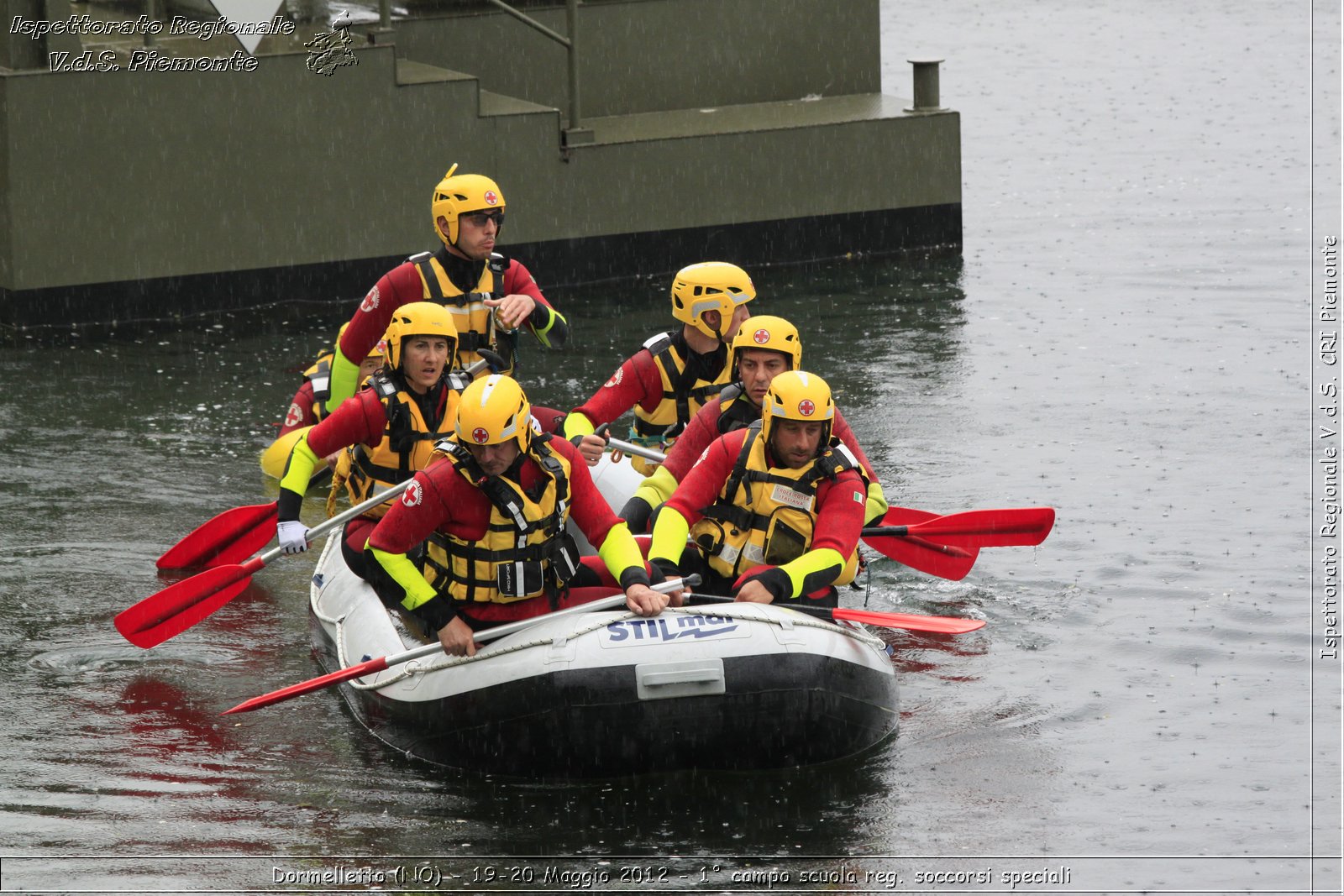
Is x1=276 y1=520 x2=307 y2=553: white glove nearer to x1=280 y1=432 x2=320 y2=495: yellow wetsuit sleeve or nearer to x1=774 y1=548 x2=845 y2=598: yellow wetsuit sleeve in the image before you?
x1=280 y1=432 x2=320 y2=495: yellow wetsuit sleeve

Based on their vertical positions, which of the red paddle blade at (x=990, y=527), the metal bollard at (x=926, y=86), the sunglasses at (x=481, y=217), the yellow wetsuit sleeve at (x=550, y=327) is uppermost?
the metal bollard at (x=926, y=86)

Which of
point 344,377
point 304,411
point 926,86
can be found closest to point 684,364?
point 344,377

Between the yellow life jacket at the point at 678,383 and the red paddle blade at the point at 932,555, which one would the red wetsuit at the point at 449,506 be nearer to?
the yellow life jacket at the point at 678,383

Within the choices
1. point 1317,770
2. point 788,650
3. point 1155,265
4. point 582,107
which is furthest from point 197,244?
point 1317,770

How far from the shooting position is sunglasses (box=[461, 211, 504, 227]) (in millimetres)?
9164

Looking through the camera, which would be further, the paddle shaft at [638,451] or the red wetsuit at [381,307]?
the red wetsuit at [381,307]

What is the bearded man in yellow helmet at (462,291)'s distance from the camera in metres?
9.12

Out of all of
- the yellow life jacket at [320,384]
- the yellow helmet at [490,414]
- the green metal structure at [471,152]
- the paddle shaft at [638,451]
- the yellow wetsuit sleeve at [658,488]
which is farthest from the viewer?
the green metal structure at [471,152]

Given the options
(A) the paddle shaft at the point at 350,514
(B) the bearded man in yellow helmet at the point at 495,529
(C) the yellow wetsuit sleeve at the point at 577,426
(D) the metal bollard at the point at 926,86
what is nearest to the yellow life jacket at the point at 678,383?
(C) the yellow wetsuit sleeve at the point at 577,426

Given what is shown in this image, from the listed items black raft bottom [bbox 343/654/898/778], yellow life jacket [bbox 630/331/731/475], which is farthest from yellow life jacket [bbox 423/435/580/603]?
yellow life jacket [bbox 630/331/731/475]

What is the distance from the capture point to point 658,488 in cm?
795

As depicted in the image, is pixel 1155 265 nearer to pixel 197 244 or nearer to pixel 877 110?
pixel 877 110

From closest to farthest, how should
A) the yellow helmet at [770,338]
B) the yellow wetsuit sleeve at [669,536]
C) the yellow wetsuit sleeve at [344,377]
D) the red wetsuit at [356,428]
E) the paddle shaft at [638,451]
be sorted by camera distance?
the yellow wetsuit sleeve at [669,536] → the yellow helmet at [770,338] → the red wetsuit at [356,428] → the paddle shaft at [638,451] → the yellow wetsuit sleeve at [344,377]

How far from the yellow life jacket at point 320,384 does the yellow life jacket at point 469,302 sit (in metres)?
1.66
